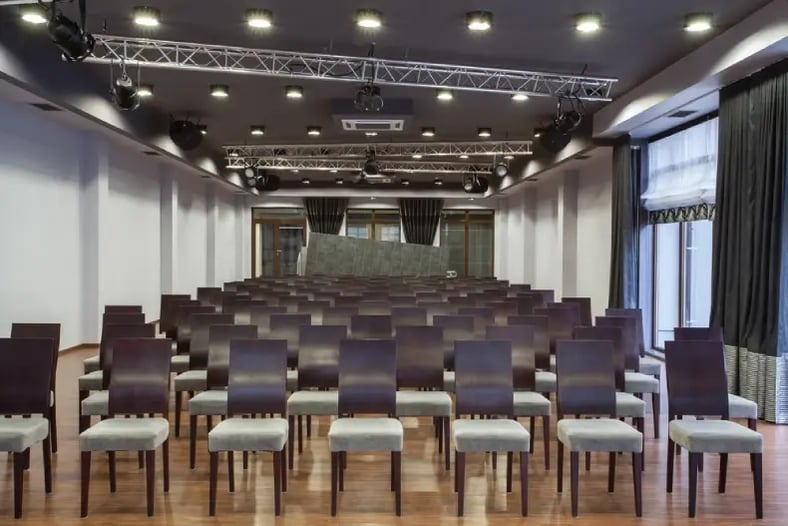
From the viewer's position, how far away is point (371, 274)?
21.2 m

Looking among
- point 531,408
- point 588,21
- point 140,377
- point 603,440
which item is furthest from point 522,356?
point 588,21

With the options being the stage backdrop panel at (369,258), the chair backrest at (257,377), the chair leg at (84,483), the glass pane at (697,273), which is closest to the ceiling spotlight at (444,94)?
the glass pane at (697,273)

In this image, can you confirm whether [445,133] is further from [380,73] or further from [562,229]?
[380,73]

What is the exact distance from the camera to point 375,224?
27500 millimetres

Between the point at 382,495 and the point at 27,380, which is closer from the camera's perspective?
the point at 382,495

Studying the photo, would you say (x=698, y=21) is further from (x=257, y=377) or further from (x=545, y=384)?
(x=257, y=377)

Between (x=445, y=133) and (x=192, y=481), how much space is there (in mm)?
11290

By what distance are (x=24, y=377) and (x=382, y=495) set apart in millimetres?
2690

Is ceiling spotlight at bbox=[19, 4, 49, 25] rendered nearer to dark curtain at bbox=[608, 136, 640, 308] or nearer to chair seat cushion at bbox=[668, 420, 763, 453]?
chair seat cushion at bbox=[668, 420, 763, 453]

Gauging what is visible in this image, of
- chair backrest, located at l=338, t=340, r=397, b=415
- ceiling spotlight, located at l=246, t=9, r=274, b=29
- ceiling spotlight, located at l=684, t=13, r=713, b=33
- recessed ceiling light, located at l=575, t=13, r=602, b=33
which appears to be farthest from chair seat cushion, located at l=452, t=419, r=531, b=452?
ceiling spotlight, located at l=684, t=13, r=713, b=33

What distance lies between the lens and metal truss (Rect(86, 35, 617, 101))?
8.41 m

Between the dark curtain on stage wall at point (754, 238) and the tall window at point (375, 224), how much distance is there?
19.6 metres

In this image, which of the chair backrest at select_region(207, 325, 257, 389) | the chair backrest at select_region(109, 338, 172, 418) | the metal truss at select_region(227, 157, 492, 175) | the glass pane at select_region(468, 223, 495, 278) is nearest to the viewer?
the chair backrest at select_region(109, 338, 172, 418)

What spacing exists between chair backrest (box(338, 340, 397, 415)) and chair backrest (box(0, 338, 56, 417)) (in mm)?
2111
